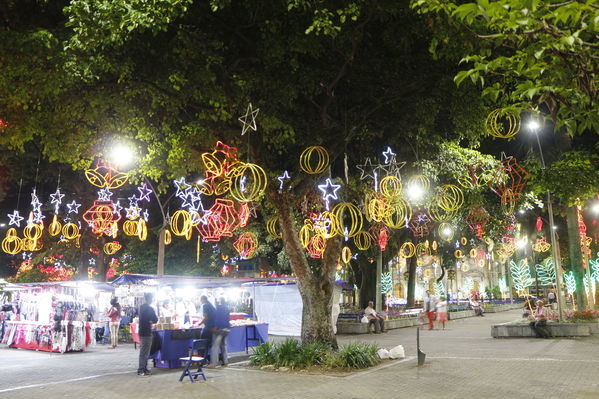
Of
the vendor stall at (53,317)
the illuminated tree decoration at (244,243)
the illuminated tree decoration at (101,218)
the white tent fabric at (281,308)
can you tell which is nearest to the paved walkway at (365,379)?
the vendor stall at (53,317)

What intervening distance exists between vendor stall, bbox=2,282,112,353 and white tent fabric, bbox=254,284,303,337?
23.3ft

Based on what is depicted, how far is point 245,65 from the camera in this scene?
41.4 feet

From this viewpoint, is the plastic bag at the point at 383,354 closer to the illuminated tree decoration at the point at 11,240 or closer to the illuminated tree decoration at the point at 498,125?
the illuminated tree decoration at the point at 498,125

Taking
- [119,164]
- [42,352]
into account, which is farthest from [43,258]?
[119,164]

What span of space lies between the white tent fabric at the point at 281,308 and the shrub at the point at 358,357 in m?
9.24

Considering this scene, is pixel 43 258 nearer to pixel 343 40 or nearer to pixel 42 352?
pixel 42 352

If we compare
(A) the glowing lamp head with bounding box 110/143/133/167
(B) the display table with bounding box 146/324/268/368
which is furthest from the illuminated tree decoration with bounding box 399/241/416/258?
(A) the glowing lamp head with bounding box 110/143/133/167

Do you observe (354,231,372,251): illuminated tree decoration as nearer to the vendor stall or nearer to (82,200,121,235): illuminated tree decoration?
(82,200,121,235): illuminated tree decoration

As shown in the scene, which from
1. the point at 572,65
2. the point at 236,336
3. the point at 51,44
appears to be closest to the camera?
the point at 572,65

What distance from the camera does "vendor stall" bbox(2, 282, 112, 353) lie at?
1733 cm

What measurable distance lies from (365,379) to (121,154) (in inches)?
353

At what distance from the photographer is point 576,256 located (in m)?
20.1

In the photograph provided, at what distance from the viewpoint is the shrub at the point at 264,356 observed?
12.7m

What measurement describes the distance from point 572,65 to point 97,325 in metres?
20.3
